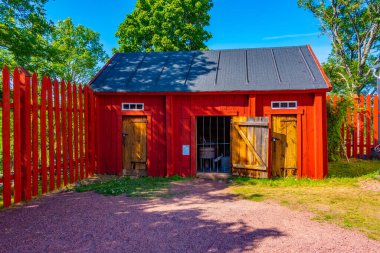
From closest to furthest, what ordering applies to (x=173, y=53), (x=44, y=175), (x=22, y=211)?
(x=22, y=211) → (x=44, y=175) → (x=173, y=53)

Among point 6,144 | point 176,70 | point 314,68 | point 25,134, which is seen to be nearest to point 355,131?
point 314,68

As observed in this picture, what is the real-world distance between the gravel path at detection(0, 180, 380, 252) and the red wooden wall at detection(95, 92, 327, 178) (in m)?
3.58

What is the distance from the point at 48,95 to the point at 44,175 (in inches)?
77.8

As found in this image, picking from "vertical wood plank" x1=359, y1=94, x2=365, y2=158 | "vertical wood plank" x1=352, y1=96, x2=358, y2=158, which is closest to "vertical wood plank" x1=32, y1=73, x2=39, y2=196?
"vertical wood plank" x1=352, y1=96, x2=358, y2=158

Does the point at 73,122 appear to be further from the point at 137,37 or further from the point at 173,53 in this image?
the point at 137,37

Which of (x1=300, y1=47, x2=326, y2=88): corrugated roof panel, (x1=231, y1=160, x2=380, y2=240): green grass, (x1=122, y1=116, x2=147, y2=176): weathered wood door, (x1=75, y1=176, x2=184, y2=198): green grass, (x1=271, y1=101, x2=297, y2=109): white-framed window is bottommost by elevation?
(x1=231, y1=160, x2=380, y2=240): green grass

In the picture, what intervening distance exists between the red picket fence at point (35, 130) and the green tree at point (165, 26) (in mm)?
12454

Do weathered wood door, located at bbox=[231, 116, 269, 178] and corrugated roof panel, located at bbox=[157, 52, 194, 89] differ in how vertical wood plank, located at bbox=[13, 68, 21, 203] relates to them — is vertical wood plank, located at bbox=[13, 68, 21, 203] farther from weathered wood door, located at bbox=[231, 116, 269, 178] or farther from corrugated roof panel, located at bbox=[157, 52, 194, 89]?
weathered wood door, located at bbox=[231, 116, 269, 178]

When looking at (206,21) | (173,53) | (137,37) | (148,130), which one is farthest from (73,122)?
(206,21)

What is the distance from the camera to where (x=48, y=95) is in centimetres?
746

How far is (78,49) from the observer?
28734 mm

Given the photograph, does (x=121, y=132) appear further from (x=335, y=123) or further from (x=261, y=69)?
(x=335, y=123)

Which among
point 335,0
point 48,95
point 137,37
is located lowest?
point 48,95

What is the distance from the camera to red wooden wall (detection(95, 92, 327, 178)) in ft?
31.2
